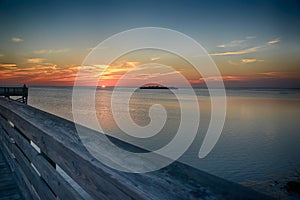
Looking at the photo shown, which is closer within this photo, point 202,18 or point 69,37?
point 69,37

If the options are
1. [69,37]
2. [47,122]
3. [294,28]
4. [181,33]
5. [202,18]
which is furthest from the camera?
[294,28]

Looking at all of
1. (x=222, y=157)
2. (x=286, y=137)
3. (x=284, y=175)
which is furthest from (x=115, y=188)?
(x=286, y=137)

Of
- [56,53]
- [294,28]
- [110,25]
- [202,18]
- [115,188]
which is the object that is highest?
[294,28]

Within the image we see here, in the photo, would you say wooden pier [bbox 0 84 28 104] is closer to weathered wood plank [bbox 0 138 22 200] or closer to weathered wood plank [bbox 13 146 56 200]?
weathered wood plank [bbox 0 138 22 200]

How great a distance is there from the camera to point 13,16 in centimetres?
1246

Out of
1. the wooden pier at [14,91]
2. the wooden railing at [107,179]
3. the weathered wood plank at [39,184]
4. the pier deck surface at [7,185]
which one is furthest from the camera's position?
the wooden pier at [14,91]

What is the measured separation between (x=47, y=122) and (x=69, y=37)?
16643 millimetres

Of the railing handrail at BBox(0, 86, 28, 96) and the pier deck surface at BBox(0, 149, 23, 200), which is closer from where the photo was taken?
the pier deck surface at BBox(0, 149, 23, 200)

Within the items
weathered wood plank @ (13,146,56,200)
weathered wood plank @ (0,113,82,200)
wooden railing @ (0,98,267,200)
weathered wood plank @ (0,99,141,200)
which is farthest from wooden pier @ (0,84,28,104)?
wooden railing @ (0,98,267,200)

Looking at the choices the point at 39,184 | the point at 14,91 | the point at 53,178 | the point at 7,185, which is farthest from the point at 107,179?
the point at 14,91

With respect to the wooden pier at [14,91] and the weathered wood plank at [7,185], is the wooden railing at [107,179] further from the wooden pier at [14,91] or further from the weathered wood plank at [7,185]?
the wooden pier at [14,91]

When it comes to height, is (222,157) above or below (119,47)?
below

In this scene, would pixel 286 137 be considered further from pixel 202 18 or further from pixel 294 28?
pixel 294 28

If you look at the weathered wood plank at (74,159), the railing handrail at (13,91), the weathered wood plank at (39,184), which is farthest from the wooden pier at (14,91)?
the weathered wood plank at (74,159)
